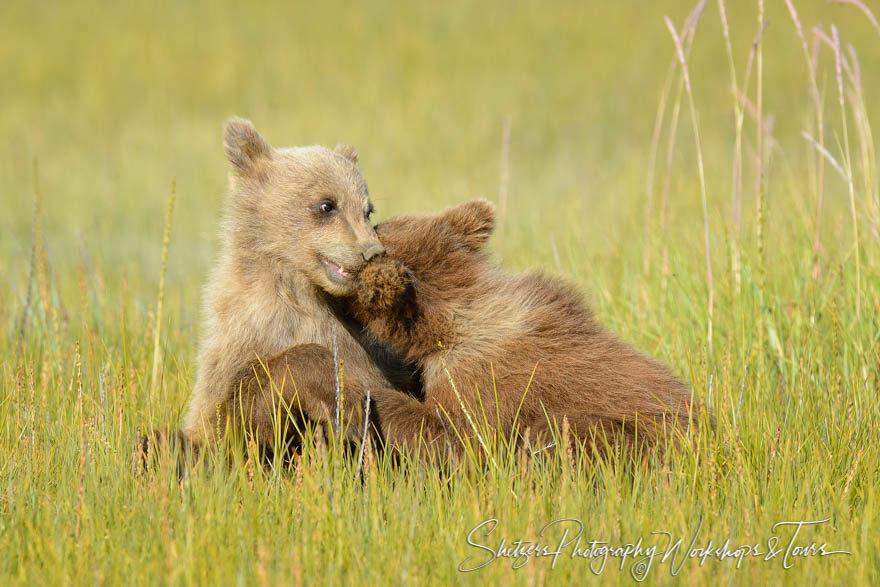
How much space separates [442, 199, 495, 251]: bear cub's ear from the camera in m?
4.16

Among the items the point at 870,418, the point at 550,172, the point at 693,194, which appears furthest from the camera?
the point at 550,172

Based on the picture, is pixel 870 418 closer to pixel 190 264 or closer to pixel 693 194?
pixel 693 194

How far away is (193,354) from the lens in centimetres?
534

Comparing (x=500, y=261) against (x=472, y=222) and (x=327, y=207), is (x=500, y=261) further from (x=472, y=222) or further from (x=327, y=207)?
(x=327, y=207)

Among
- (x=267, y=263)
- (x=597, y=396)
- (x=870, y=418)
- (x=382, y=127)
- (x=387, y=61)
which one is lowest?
(x=870, y=418)

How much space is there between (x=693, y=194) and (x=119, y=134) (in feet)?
29.8

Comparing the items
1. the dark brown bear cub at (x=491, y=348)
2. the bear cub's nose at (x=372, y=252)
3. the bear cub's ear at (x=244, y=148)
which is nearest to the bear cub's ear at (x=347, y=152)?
the bear cub's ear at (x=244, y=148)

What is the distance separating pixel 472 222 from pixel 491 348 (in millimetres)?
653

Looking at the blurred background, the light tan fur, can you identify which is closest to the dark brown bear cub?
the light tan fur

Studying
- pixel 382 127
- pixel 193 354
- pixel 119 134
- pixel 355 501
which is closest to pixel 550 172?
pixel 382 127

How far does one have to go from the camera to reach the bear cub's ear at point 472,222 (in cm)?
416

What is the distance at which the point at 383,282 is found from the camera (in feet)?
12.5

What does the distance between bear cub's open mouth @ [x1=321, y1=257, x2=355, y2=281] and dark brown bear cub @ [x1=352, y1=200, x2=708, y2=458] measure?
0.08 m

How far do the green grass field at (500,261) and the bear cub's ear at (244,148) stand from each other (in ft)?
3.36
